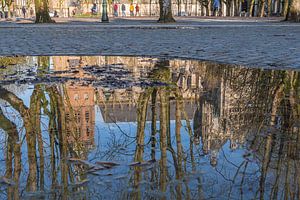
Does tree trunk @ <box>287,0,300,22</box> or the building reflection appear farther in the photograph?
tree trunk @ <box>287,0,300,22</box>

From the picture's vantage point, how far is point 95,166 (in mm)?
2340

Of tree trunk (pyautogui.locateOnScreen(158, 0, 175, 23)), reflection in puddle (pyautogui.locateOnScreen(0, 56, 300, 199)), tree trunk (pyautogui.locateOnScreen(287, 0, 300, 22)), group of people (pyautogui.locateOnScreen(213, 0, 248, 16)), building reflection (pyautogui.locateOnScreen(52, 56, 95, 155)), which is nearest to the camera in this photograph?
reflection in puddle (pyautogui.locateOnScreen(0, 56, 300, 199))

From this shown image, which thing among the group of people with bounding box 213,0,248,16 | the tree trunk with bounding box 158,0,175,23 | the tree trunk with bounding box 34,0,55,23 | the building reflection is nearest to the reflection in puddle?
the building reflection

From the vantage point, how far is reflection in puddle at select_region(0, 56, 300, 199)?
6.77 feet

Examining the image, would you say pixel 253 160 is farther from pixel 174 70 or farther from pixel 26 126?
pixel 174 70

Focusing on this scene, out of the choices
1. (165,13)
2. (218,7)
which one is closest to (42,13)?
(165,13)

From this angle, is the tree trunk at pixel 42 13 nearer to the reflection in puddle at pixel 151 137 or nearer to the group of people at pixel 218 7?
the reflection in puddle at pixel 151 137

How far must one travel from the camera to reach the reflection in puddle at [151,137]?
2064 mm

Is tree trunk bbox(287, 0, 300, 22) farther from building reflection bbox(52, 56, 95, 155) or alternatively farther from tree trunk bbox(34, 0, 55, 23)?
building reflection bbox(52, 56, 95, 155)

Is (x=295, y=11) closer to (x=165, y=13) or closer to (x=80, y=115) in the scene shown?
(x=165, y=13)

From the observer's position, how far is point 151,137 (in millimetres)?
2906

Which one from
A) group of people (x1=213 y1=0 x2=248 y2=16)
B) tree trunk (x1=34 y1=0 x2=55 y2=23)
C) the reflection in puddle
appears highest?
group of people (x1=213 y1=0 x2=248 y2=16)

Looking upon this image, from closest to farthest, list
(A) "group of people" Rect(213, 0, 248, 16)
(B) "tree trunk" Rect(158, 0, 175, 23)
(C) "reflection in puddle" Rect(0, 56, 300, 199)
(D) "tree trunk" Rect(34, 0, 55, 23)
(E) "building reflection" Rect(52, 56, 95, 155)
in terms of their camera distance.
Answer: (C) "reflection in puddle" Rect(0, 56, 300, 199) → (E) "building reflection" Rect(52, 56, 95, 155) → (D) "tree trunk" Rect(34, 0, 55, 23) → (B) "tree trunk" Rect(158, 0, 175, 23) → (A) "group of people" Rect(213, 0, 248, 16)

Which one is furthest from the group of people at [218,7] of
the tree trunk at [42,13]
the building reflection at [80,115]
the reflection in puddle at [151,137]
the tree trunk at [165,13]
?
the building reflection at [80,115]
